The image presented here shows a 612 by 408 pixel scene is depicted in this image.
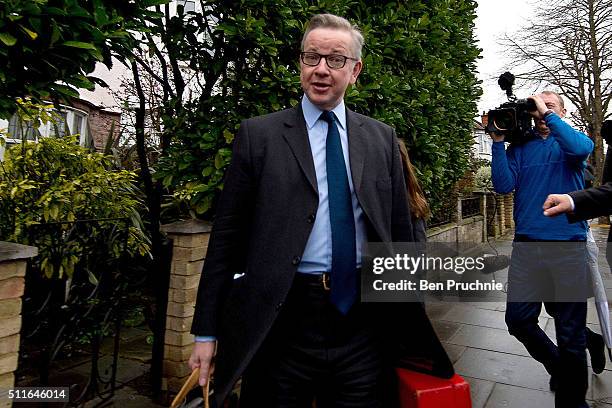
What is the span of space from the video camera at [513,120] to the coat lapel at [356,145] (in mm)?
1839

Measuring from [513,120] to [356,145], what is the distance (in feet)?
6.61

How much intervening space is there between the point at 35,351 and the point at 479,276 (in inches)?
276

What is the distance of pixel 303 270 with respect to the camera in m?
1.71

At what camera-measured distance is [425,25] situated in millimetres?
5051

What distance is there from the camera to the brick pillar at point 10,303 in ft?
6.94

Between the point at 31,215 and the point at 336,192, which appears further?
the point at 31,215

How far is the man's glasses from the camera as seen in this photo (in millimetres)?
1774

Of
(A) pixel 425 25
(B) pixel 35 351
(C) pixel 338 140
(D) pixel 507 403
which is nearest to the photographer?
(C) pixel 338 140

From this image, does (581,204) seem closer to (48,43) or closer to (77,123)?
(48,43)

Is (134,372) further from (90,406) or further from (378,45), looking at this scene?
(378,45)

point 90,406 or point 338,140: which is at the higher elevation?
point 338,140

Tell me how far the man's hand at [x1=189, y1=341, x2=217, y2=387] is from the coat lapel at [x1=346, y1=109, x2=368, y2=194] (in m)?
0.86

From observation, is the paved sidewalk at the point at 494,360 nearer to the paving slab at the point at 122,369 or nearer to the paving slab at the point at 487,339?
the paving slab at the point at 487,339

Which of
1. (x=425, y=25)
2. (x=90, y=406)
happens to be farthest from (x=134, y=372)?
(x=425, y=25)
